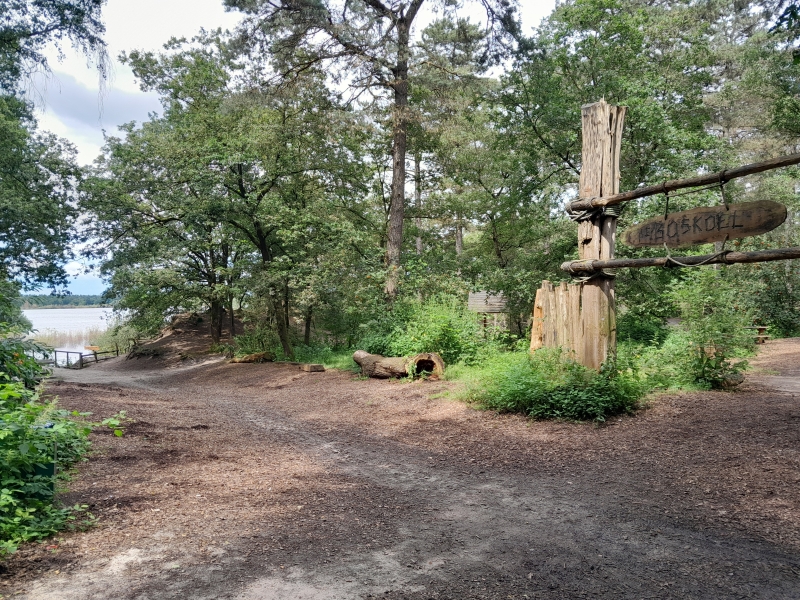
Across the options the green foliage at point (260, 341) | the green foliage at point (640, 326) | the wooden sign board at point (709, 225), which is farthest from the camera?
the green foliage at point (260, 341)

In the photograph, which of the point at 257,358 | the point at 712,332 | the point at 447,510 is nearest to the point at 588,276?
the point at 712,332

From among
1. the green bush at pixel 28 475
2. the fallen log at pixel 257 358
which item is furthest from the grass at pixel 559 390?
the fallen log at pixel 257 358

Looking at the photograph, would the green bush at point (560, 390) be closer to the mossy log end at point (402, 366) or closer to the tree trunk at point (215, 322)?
the mossy log end at point (402, 366)

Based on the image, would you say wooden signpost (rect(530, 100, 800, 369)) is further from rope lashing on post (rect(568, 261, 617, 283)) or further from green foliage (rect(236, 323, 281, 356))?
green foliage (rect(236, 323, 281, 356))

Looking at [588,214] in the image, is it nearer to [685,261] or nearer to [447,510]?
[685,261]

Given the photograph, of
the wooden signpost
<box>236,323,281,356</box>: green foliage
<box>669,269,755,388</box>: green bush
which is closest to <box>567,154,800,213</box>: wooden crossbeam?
the wooden signpost

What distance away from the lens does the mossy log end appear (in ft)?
37.6

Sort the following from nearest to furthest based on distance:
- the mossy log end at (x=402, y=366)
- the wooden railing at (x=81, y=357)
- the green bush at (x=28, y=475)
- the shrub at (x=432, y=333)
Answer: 1. the green bush at (x=28, y=475)
2. the mossy log end at (x=402, y=366)
3. the shrub at (x=432, y=333)
4. the wooden railing at (x=81, y=357)

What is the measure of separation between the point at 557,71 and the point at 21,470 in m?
17.7

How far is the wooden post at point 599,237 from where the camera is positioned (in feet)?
24.3

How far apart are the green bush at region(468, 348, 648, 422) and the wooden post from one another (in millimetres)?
321

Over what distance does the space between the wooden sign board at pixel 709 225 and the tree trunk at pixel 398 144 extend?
29.2ft

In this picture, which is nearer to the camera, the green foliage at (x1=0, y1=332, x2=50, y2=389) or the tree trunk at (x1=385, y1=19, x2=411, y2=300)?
the green foliage at (x1=0, y1=332, x2=50, y2=389)

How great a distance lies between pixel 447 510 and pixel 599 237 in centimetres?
481
